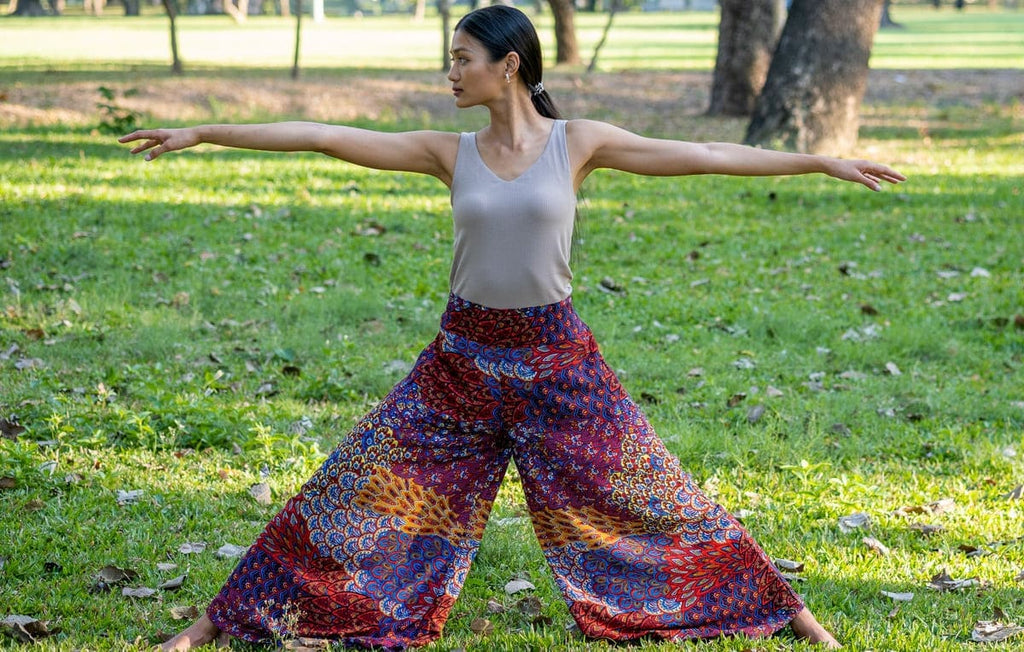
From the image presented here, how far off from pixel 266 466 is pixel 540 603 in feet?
5.79

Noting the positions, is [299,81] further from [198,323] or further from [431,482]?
[431,482]

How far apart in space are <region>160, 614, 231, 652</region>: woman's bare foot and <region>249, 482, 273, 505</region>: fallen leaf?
1241 mm

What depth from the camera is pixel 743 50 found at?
61.5 ft

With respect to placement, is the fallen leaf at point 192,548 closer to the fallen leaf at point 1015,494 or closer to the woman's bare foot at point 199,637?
the woman's bare foot at point 199,637

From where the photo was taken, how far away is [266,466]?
5477 mm

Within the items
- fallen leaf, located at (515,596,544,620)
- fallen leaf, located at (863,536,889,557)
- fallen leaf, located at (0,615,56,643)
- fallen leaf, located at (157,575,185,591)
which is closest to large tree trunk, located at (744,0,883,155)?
fallen leaf, located at (863,536,889,557)

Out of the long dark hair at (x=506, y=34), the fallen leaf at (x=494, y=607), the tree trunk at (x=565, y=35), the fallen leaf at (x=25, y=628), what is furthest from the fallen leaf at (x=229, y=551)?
the tree trunk at (x=565, y=35)

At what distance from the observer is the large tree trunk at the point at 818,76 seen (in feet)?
46.5

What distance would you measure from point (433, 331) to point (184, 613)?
3.77 meters

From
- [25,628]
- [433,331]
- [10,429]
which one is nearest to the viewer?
[25,628]

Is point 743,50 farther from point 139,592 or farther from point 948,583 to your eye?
point 139,592

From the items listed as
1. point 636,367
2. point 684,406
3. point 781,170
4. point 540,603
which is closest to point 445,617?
point 540,603

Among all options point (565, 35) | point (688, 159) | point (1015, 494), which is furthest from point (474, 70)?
point (565, 35)

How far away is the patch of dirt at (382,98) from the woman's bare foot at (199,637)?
1298 centimetres
